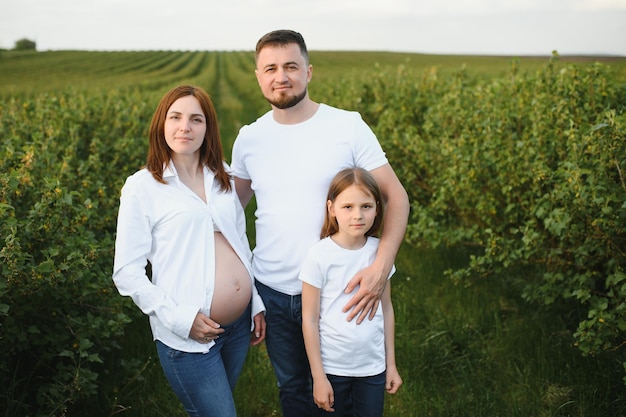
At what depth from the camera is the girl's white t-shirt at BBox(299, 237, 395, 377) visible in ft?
8.60

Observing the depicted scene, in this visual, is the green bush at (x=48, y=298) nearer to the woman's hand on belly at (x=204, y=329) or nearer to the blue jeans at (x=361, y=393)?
the woman's hand on belly at (x=204, y=329)

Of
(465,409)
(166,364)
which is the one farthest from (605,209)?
(166,364)

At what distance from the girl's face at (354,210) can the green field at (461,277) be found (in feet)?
4.86

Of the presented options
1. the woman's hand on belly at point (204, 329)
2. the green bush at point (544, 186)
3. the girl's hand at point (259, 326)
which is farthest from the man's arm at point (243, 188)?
the green bush at point (544, 186)

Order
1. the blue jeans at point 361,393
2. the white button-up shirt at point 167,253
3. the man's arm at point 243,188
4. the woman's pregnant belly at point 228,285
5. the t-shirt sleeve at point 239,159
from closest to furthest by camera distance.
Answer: the white button-up shirt at point 167,253 < the woman's pregnant belly at point 228,285 < the blue jeans at point 361,393 < the t-shirt sleeve at point 239,159 < the man's arm at point 243,188

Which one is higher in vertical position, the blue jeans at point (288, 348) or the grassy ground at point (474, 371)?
the blue jeans at point (288, 348)

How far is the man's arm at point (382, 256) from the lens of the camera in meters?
2.60

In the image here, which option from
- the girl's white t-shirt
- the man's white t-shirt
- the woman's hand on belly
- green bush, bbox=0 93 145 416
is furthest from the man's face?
green bush, bbox=0 93 145 416

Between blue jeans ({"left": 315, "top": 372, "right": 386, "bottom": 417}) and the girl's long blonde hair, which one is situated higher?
the girl's long blonde hair

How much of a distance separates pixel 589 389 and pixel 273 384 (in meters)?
2.01

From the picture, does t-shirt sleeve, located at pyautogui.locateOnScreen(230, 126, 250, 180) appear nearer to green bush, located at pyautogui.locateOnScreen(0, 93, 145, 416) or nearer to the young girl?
the young girl

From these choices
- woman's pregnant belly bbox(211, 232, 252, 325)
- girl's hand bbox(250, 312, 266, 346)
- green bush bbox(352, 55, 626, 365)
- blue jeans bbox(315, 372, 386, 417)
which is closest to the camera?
woman's pregnant belly bbox(211, 232, 252, 325)

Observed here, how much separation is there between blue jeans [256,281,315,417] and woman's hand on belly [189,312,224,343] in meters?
0.44

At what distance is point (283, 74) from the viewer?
107 inches
